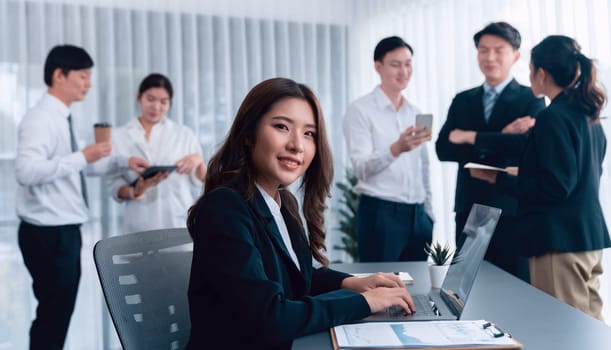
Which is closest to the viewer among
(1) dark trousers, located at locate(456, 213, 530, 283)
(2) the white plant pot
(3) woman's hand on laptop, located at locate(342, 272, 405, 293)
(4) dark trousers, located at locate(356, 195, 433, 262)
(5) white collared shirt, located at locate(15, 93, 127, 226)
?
(3) woman's hand on laptop, located at locate(342, 272, 405, 293)

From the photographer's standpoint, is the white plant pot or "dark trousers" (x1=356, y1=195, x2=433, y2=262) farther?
"dark trousers" (x1=356, y1=195, x2=433, y2=262)

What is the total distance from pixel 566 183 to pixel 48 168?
243 cm

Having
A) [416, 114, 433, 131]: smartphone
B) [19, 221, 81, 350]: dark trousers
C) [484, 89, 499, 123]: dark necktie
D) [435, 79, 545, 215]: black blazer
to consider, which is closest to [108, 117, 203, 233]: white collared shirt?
[19, 221, 81, 350]: dark trousers

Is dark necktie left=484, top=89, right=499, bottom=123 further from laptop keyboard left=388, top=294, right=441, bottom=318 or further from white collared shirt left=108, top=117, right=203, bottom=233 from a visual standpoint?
white collared shirt left=108, top=117, right=203, bottom=233

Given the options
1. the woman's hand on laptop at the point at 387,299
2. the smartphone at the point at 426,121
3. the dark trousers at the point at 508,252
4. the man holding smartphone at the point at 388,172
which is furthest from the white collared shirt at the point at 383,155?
the woman's hand on laptop at the point at 387,299

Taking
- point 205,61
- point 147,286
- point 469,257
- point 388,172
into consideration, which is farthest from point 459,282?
point 205,61

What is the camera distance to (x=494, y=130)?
274 centimetres

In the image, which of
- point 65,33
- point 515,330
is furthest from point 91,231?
point 515,330

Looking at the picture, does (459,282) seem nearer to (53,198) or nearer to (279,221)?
(279,221)

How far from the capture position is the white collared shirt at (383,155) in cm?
316

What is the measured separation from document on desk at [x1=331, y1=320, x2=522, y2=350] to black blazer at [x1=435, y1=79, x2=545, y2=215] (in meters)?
1.40

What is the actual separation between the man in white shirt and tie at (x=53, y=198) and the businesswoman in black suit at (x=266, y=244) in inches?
69.9

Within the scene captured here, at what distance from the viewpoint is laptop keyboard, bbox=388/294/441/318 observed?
4.61ft

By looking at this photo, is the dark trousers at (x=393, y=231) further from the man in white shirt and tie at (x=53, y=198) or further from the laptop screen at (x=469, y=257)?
the man in white shirt and tie at (x=53, y=198)
